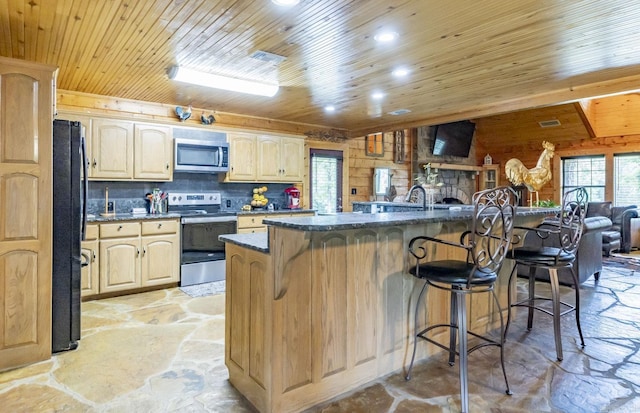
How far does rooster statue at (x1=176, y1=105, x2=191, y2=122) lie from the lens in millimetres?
5070

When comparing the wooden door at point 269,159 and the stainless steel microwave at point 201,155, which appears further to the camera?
the wooden door at point 269,159

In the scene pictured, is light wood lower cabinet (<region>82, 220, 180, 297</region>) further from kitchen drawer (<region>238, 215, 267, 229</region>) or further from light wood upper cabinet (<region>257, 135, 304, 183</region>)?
light wood upper cabinet (<region>257, 135, 304, 183</region>)

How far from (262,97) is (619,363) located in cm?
422

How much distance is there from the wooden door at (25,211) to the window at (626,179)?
33.0 ft

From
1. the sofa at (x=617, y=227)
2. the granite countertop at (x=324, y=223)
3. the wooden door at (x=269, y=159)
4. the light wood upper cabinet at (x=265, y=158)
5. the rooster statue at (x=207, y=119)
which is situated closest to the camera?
the granite countertop at (x=324, y=223)

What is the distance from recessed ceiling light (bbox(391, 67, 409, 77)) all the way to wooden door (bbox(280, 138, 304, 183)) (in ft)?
8.22

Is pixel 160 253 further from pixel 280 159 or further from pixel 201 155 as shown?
pixel 280 159

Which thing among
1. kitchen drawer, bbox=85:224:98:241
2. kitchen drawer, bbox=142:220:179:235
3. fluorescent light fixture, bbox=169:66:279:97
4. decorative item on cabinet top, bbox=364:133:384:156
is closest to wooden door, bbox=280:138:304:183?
fluorescent light fixture, bbox=169:66:279:97

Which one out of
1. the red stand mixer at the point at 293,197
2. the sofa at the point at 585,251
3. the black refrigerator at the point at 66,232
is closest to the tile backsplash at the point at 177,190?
the red stand mixer at the point at 293,197

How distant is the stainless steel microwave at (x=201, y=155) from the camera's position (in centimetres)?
494

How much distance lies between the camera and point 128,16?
2527 millimetres

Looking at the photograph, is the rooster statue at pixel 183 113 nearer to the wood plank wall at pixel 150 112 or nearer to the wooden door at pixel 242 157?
the wood plank wall at pixel 150 112

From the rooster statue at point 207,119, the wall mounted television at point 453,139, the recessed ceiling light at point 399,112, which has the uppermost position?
the wall mounted television at point 453,139

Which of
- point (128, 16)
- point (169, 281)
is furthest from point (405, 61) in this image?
point (169, 281)
